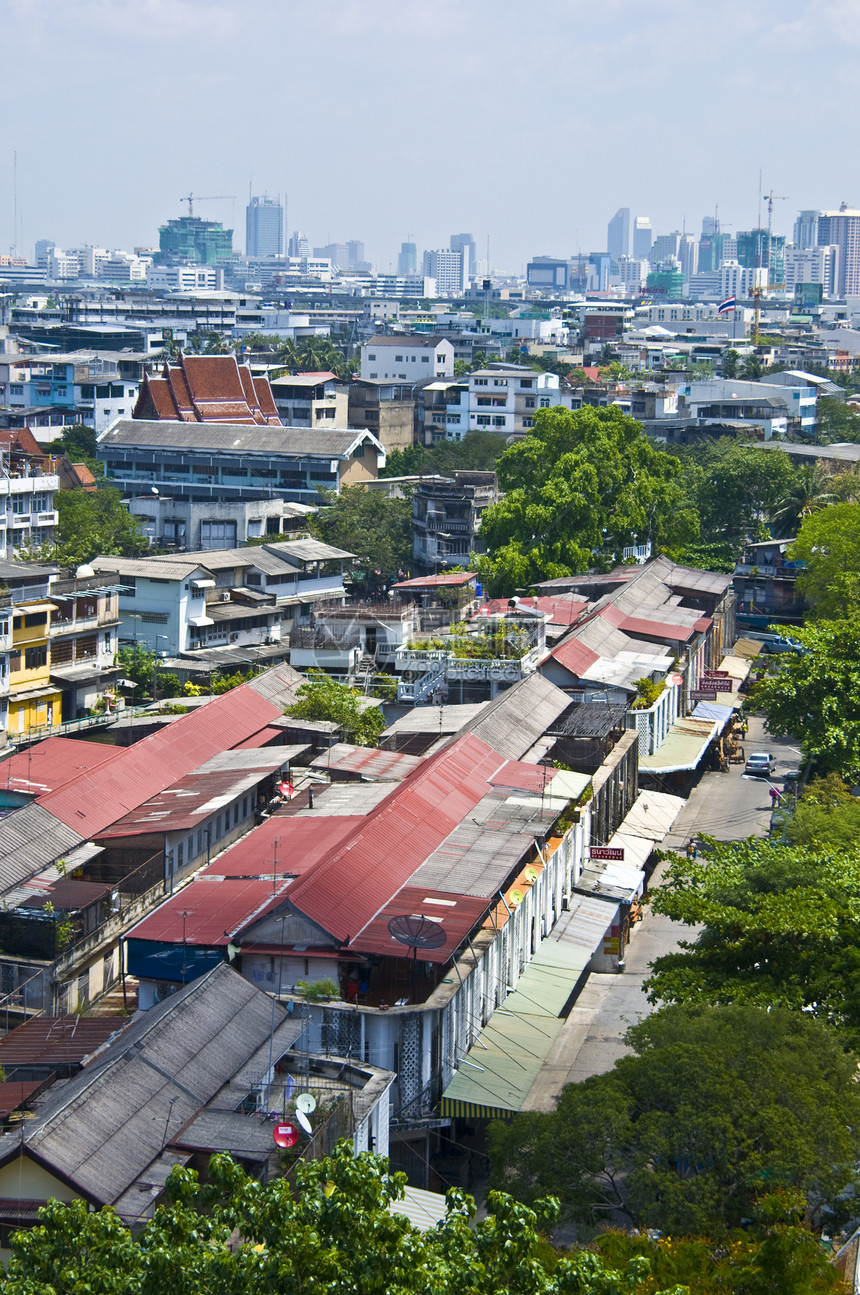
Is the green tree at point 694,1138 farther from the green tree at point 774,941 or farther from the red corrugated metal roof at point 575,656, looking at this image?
the red corrugated metal roof at point 575,656

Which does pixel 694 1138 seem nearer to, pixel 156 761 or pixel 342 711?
pixel 156 761

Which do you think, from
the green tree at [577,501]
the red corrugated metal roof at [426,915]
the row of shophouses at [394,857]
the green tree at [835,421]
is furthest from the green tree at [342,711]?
the green tree at [835,421]

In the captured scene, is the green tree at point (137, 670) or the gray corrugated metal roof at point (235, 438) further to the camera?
the gray corrugated metal roof at point (235, 438)

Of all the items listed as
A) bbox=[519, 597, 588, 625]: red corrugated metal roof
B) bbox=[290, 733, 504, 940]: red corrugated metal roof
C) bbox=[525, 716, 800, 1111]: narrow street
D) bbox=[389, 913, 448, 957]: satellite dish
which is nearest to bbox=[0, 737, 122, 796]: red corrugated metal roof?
bbox=[290, 733, 504, 940]: red corrugated metal roof

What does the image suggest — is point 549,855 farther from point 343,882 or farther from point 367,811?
point 343,882

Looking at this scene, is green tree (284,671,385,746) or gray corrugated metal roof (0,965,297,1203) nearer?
gray corrugated metal roof (0,965,297,1203)

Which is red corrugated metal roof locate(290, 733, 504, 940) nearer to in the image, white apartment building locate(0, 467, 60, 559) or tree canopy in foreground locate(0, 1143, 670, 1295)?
tree canopy in foreground locate(0, 1143, 670, 1295)
